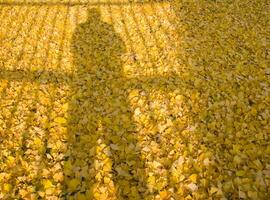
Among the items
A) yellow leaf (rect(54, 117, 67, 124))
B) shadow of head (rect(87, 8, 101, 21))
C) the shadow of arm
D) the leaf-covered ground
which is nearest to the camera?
the leaf-covered ground

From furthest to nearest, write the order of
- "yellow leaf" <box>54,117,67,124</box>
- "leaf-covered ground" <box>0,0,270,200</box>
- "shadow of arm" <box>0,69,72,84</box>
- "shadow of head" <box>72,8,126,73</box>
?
"shadow of head" <box>72,8,126,73</box>, "shadow of arm" <box>0,69,72,84</box>, "yellow leaf" <box>54,117,67,124</box>, "leaf-covered ground" <box>0,0,270,200</box>

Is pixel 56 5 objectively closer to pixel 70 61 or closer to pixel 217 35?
pixel 70 61

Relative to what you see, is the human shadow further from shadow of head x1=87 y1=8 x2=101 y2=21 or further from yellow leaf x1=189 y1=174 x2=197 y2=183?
shadow of head x1=87 y1=8 x2=101 y2=21

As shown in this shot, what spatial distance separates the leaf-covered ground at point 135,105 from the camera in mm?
3502

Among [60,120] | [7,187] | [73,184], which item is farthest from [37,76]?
[73,184]

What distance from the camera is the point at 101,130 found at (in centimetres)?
415

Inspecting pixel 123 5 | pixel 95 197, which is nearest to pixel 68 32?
pixel 123 5

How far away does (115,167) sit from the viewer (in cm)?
366

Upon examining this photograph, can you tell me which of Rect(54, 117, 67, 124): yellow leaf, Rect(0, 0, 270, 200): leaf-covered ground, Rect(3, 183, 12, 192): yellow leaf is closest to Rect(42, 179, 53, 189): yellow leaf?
Rect(0, 0, 270, 200): leaf-covered ground

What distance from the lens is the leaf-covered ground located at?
3.50 m

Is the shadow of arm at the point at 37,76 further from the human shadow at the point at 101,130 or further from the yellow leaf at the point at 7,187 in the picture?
the yellow leaf at the point at 7,187

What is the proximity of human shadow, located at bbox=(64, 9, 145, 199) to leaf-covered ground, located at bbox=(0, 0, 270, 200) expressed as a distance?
15 millimetres

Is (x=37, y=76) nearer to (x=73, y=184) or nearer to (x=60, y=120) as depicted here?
(x=60, y=120)

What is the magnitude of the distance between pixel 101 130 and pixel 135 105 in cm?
67
